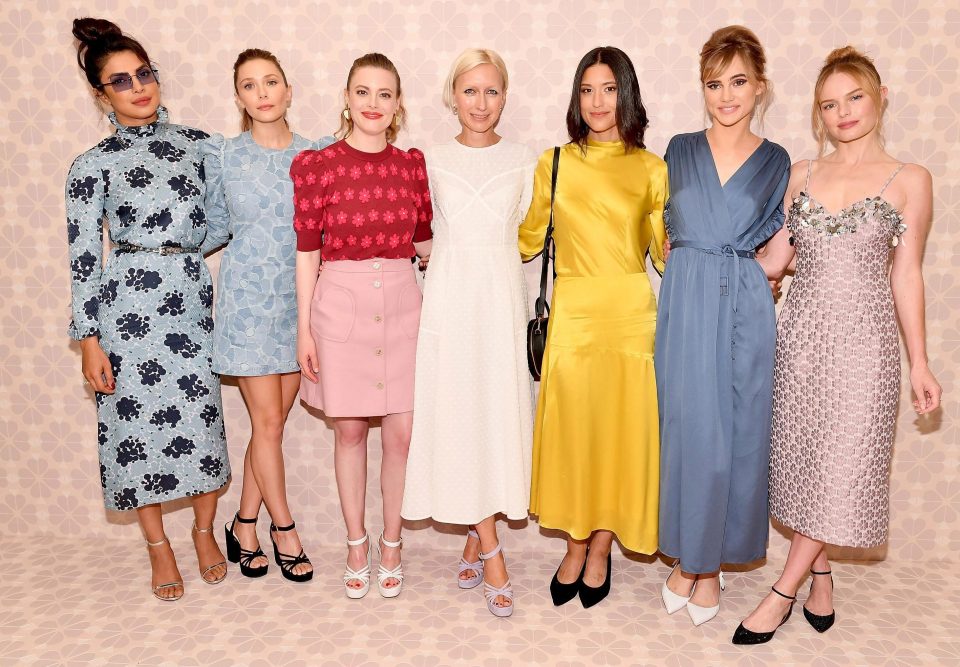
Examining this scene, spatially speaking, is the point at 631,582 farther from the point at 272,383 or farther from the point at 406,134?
the point at 406,134

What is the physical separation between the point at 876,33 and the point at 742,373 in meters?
1.61

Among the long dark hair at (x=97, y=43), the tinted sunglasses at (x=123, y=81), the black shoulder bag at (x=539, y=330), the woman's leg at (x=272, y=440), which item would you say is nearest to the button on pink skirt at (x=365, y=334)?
the woman's leg at (x=272, y=440)

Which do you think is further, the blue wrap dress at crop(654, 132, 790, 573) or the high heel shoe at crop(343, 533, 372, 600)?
the high heel shoe at crop(343, 533, 372, 600)

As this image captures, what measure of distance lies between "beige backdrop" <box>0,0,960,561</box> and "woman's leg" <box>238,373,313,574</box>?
0.32m

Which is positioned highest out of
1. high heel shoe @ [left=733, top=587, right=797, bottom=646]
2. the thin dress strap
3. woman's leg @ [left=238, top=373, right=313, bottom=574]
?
the thin dress strap

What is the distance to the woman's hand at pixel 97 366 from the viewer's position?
2.62 m

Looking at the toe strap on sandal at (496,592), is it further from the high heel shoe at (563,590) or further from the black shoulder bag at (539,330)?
the black shoulder bag at (539,330)

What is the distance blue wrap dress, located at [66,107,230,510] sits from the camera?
2600 mm

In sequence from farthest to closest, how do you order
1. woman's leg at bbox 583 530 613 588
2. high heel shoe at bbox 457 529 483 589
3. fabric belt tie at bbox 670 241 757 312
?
high heel shoe at bbox 457 529 483 589 → woman's leg at bbox 583 530 613 588 → fabric belt tie at bbox 670 241 757 312

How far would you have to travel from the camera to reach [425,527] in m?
3.22

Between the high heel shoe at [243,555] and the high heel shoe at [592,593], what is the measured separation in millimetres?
1371

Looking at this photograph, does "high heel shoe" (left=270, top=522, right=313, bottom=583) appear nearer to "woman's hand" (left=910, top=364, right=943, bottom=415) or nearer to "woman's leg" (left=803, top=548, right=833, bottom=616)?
"woman's leg" (left=803, top=548, right=833, bottom=616)

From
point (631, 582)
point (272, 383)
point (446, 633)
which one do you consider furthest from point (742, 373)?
point (272, 383)

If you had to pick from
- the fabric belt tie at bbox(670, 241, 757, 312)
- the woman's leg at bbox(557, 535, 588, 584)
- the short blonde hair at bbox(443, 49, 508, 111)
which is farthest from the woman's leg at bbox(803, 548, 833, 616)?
the short blonde hair at bbox(443, 49, 508, 111)
